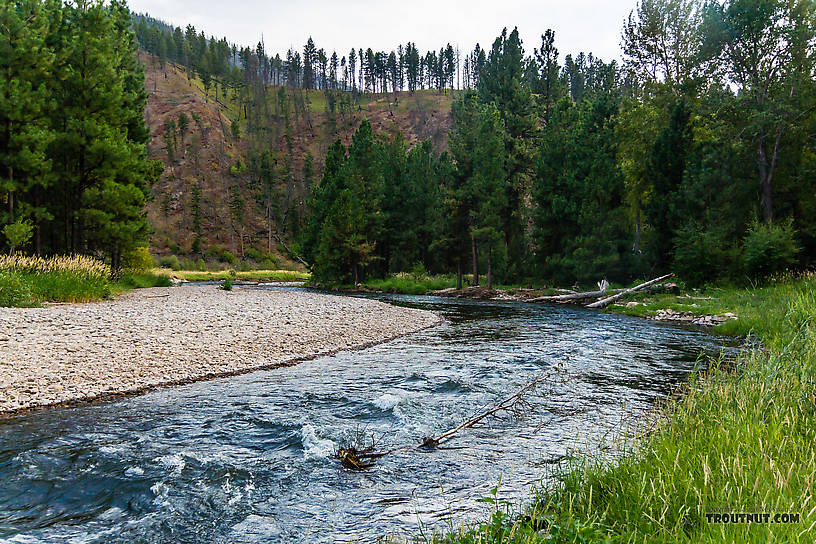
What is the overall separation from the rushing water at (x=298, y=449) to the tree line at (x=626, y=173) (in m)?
20.1

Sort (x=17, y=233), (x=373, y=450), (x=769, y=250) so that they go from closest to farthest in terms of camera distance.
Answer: (x=373, y=450), (x=17, y=233), (x=769, y=250)

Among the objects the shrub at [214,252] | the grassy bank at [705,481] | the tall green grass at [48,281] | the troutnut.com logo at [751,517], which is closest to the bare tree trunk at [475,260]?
the tall green grass at [48,281]

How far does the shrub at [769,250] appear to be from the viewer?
24.2 meters

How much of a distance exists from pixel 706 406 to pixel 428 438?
12.9 ft

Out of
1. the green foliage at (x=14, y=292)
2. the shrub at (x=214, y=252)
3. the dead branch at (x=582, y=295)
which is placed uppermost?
the shrub at (x=214, y=252)

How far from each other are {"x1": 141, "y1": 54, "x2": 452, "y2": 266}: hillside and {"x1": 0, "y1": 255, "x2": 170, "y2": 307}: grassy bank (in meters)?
71.4

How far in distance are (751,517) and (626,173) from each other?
38062mm

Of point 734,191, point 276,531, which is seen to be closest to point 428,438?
point 276,531

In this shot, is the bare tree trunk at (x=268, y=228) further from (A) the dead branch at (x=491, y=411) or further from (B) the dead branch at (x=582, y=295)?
(A) the dead branch at (x=491, y=411)

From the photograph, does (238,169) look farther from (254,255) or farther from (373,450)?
(373,450)

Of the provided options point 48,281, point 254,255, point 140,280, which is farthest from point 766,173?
point 254,255

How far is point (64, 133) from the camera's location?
2602 centimetres

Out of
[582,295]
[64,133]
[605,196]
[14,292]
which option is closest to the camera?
[14,292]

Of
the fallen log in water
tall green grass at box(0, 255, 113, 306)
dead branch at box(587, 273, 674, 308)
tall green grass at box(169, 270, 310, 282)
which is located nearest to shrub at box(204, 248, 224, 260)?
tall green grass at box(169, 270, 310, 282)
